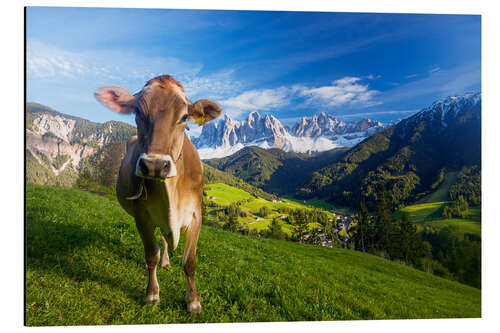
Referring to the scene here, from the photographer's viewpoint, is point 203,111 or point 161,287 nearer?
point 203,111

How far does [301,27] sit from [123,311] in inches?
223

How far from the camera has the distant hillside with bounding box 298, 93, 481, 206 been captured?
20.2 feet

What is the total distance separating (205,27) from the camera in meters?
4.91

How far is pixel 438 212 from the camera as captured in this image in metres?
6.96

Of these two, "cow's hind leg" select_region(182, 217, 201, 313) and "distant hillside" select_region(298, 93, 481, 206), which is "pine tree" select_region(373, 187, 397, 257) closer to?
"distant hillside" select_region(298, 93, 481, 206)

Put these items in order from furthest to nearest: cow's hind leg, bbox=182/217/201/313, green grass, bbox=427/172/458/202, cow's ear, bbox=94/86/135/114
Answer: green grass, bbox=427/172/458/202 < cow's hind leg, bbox=182/217/201/313 < cow's ear, bbox=94/86/135/114

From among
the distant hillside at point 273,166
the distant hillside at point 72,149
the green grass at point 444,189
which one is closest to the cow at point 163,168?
the distant hillside at point 72,149

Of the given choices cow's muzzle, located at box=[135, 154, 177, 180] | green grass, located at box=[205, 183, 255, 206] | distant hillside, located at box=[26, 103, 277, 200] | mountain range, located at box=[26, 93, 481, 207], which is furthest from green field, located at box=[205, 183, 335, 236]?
cow's muzzle, located at box=[135, 154, 177, 180]

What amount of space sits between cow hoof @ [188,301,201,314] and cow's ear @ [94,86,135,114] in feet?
7.03

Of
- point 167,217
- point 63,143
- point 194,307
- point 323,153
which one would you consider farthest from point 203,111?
point 323,153

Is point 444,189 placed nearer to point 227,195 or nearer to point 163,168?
point 227,195

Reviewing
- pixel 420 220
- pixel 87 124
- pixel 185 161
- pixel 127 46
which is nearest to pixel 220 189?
pixel 87 124

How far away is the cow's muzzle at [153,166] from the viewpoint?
1729 mm

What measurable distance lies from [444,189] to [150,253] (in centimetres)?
776
